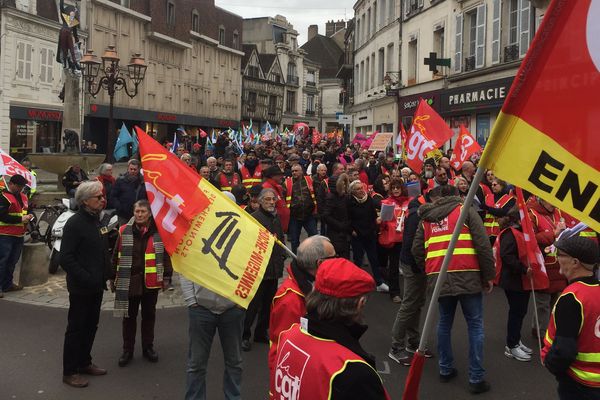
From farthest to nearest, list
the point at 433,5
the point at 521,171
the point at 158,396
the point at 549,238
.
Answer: the point at 433,5, the point at 549,238, the point at 158,396, the point at 521,171

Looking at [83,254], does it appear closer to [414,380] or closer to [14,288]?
[414,380]

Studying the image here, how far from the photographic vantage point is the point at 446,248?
479 cm

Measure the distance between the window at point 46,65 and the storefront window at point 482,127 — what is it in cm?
2388

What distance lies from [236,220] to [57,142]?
32.0m

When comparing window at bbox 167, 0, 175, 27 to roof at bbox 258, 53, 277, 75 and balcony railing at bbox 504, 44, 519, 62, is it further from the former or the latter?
balcony railing at bbox 504, 44, 519, 62

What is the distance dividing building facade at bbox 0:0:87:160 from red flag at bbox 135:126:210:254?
92.1 ft

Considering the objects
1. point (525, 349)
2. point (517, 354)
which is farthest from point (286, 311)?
point (525, 349)

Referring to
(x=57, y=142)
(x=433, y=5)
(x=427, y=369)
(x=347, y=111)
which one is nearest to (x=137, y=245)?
(x=427, y=369)

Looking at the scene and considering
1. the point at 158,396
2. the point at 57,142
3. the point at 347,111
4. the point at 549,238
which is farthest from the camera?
the point at 347,111

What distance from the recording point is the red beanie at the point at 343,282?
89.0 inches

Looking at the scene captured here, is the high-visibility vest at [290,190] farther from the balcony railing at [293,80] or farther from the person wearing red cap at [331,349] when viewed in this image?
the balcony railing at [293,80]

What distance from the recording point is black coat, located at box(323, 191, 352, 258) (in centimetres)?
774

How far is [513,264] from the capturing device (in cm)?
535

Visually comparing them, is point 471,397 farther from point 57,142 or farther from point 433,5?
point 57,142
